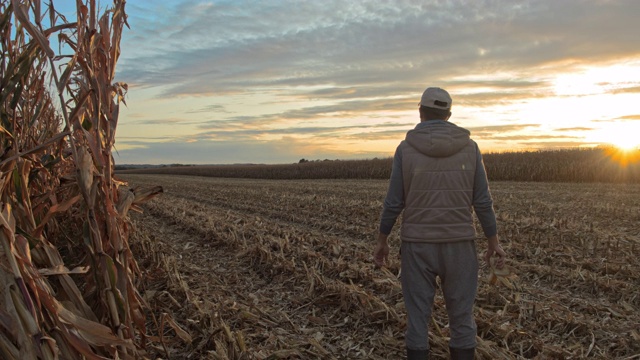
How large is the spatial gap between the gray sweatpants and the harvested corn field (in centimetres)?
58

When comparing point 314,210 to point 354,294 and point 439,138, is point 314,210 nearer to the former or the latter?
point 354,294

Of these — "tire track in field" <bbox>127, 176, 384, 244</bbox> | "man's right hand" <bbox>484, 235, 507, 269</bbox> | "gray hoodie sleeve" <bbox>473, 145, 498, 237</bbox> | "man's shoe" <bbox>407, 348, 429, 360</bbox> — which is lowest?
"man's shoe" <bbox>407, 348, 429, 360</bbox>

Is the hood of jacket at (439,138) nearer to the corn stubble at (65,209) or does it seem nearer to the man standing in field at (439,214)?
the man standing in field at (439,214)

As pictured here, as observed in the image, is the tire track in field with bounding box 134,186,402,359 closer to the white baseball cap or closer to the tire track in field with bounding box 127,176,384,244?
the white baseball cap

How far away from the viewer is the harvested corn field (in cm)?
429

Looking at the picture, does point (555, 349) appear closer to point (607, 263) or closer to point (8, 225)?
point (607, 263)

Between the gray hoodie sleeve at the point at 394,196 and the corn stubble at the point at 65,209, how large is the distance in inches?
72.2

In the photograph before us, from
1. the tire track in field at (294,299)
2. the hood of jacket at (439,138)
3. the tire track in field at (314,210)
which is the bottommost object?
the tire track in field at (294,299)

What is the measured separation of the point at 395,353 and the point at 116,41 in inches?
131

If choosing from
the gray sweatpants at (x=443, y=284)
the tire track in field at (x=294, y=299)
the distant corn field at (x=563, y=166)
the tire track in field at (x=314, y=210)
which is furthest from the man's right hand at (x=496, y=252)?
the distant corn field at (x=563, y=166)

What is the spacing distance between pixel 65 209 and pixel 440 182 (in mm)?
2531

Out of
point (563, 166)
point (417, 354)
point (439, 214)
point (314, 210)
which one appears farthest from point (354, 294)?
point (563, 166)

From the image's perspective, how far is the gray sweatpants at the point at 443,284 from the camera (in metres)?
3.39

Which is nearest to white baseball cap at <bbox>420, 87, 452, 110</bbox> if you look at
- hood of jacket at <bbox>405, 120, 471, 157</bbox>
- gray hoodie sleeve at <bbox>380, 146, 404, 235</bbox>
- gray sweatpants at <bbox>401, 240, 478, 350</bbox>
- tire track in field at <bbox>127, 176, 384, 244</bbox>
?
hood of jacket at <bbox>405, 120, 471, 157</bbox>
